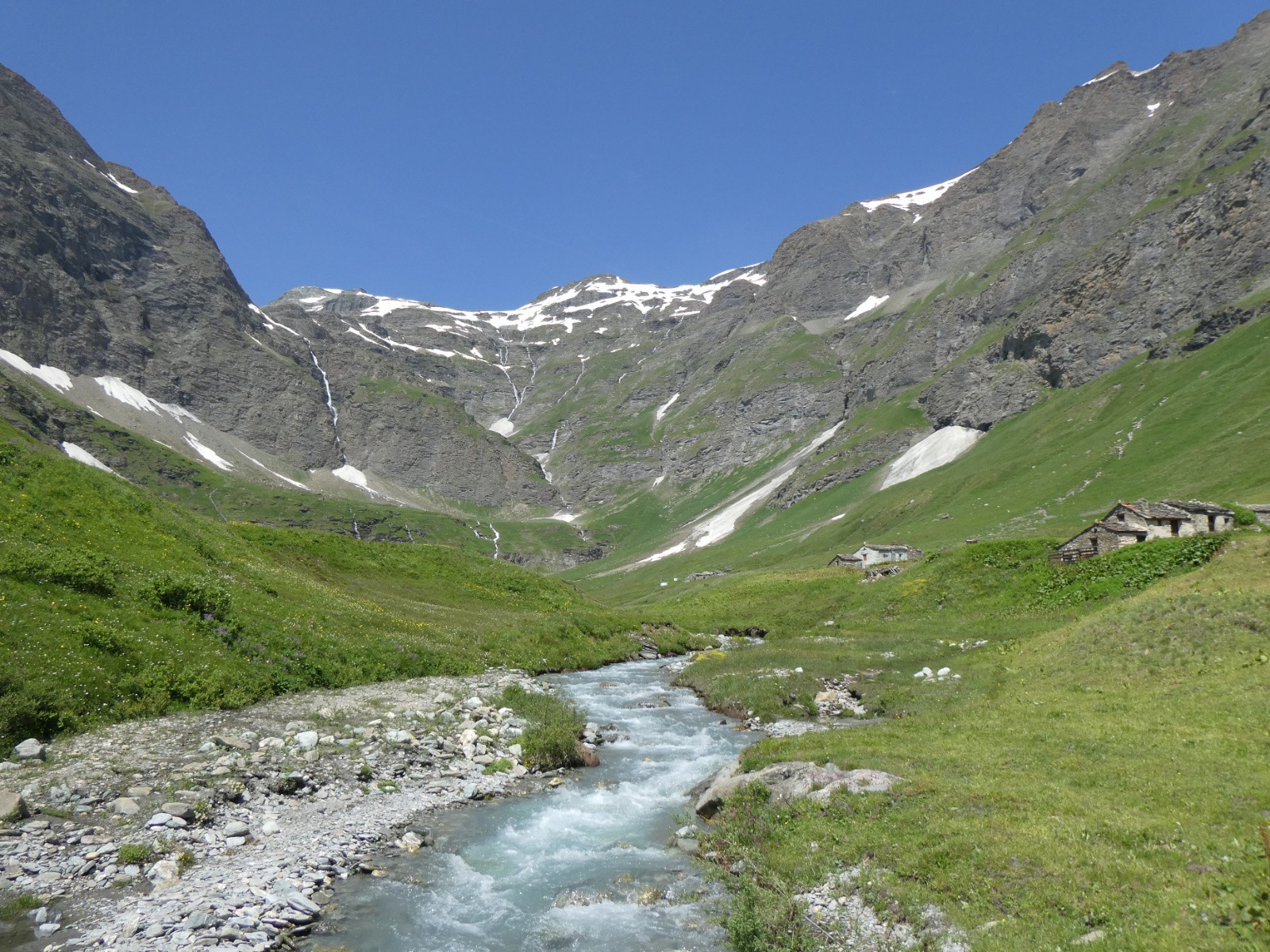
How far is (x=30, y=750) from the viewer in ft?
61.6

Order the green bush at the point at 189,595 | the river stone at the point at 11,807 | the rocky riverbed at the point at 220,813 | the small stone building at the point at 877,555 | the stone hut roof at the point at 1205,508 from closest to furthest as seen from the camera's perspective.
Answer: the rocky riverbed at the point at 220,813 < the river stone at the point at 11,807 < the green bush at the point at 189,595 < the stone hut roof at the point at 1205,508 < the small stone building at the point at 877,555

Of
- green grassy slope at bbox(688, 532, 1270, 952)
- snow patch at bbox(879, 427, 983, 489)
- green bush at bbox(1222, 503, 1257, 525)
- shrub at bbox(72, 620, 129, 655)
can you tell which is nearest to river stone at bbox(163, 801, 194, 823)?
shrub at bbox(72, 620, 129, 655)

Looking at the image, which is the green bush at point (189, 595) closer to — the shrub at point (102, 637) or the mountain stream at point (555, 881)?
the shrub at point (102, 637)

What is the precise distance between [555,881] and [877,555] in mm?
98118

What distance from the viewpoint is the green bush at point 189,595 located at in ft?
95.3

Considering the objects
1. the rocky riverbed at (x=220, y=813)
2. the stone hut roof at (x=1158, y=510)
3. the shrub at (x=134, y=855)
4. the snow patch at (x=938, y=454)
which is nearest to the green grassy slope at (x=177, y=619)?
the rocky riverbed at (x=220, y=813)

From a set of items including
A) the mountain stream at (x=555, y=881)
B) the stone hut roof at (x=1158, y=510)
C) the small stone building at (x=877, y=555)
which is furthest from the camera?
the small stone building at (x=877, y=555)

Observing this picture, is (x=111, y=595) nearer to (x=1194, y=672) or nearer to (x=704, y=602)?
(x=1194, y=672)

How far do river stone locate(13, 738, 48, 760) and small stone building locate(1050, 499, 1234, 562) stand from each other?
2562 inches

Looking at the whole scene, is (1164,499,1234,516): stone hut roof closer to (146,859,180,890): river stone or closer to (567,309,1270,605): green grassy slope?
(567,309,1270,605): green grassy slope

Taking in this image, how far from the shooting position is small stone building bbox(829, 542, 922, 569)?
3974 inches

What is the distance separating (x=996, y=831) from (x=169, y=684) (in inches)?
1057

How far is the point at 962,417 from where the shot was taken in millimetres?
197500

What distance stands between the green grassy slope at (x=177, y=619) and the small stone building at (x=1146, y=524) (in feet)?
133
